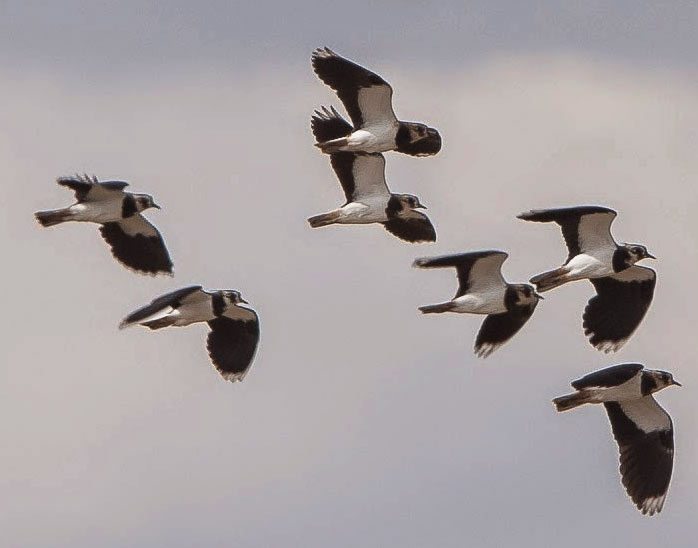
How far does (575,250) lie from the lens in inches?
1391

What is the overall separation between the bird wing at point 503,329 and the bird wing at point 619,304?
2.77ft

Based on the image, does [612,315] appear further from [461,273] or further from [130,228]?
[130,228]

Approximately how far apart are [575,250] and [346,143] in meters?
3.54

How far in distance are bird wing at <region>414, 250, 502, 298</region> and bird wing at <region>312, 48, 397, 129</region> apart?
111 inches

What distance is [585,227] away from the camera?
35219 mm

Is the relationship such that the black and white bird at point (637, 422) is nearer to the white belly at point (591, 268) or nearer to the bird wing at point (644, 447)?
the bird wing at point (644, 447)

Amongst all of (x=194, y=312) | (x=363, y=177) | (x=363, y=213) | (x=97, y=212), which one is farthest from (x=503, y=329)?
(x=97, y=212)

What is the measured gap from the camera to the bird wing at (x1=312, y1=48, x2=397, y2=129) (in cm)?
3612

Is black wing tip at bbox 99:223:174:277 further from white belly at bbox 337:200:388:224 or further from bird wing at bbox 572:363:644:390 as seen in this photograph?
bird wing at bbox 572:363:644:390

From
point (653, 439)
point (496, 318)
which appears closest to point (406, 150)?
point (496, 318)

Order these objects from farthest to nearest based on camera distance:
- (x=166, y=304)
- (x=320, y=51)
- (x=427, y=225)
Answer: (x=427, y=225)
(x=320, y=51)
(x=166, y=304)

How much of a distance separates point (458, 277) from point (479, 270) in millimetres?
348

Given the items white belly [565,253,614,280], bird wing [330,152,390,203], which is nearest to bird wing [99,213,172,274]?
bird wing [330,152,390,203]

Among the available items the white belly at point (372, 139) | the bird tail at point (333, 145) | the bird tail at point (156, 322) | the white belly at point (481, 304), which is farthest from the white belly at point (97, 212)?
the white belly at point (481, 304)
